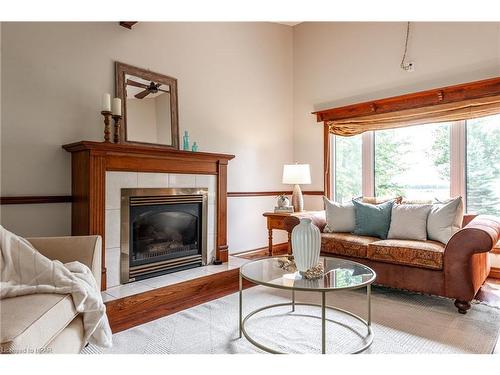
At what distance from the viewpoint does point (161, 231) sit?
3.15 meters

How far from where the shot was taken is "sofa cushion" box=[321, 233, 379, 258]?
2932mm

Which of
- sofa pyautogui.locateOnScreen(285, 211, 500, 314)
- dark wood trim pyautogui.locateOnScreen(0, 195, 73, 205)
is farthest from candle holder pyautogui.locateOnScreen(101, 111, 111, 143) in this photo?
sofa pyautogui.locateOnScreen(285, 211, 500, 314)

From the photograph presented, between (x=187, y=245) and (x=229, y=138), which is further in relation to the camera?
(x=229, y=138)

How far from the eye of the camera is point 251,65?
13.9 ft

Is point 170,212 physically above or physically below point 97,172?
below

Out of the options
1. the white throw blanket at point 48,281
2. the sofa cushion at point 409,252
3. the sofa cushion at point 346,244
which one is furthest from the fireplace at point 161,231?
the sofa cushion at point 409,252

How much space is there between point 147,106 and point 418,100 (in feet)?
9.42

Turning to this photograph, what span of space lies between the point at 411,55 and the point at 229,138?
7.39 ft

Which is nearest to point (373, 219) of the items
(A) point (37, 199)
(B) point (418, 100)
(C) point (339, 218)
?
(C) point (339, 218)

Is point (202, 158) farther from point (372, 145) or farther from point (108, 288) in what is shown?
point (372, 145)

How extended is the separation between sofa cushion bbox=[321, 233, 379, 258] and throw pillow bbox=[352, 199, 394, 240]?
0.29 feet

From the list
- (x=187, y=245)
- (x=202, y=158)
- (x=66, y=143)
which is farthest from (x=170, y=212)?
(x=66, y=143)

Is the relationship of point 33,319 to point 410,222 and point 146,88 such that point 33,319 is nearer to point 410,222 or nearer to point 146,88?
point 146,88

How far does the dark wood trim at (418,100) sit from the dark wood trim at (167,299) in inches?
93.9
